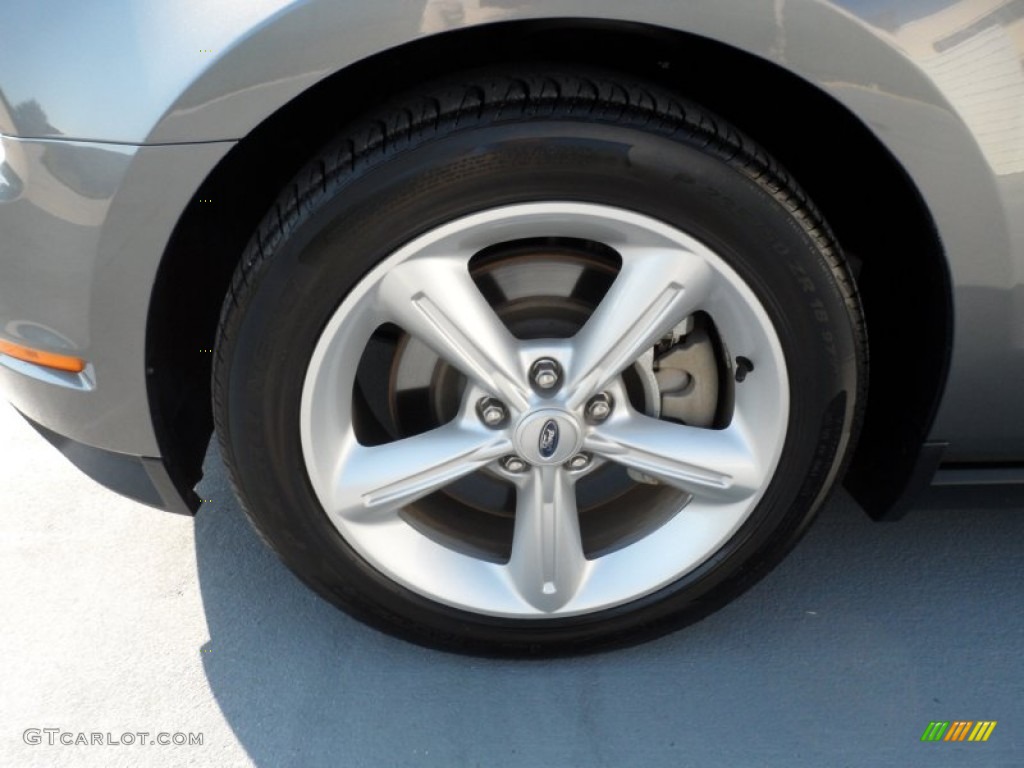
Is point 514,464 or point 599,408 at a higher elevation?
point 599,408

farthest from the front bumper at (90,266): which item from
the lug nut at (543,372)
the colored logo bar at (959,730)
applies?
the colored logo bar at (959,730)

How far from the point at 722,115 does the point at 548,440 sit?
0.55 metres

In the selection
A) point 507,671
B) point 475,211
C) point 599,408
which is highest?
point 475,211

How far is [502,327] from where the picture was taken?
1.27 metres

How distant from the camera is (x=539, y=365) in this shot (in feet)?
4.23

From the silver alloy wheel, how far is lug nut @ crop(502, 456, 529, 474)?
15mm

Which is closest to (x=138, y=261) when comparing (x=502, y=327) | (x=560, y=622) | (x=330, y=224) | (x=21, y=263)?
(x=21, y=263)

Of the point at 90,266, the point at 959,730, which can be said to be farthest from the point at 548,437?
the point at 959,730

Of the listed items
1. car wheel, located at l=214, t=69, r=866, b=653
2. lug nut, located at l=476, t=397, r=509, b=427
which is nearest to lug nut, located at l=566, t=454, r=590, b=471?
car wheel, located at l=214, t=69, r=866, b=653

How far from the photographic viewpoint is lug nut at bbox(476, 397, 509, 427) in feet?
4.36

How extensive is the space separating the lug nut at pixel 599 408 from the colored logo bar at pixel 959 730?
27.9 inches

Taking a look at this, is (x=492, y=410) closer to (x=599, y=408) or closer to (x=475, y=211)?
(x=599, y=408)

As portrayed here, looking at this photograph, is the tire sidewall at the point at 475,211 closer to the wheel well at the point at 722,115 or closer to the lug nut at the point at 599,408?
the wheel well at the point at 722,115

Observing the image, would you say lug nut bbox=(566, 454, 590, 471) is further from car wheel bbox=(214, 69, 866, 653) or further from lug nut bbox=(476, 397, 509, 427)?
lug nut bbox=(476, 397, 509, 427)
